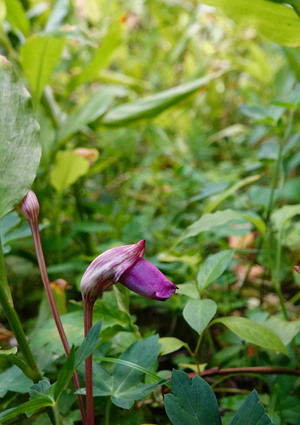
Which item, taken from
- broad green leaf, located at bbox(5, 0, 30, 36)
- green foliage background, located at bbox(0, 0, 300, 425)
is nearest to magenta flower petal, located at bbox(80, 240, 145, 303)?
green foliage background, located at bbox(0, 0, 300, 425)

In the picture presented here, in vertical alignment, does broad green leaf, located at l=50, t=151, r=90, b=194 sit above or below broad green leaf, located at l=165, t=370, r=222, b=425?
Result: below

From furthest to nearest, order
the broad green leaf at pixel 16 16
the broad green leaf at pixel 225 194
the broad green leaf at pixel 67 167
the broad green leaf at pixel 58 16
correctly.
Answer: the broad green leaf at pixel 58 16 < the broad green leaf at pixel 16 16 < the broad green leaf at pixel 67 167 < the broad green leaf at pixel 225 194

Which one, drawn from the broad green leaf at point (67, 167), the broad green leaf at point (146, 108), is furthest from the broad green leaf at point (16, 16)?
the broad green leaf at point (67, 167)

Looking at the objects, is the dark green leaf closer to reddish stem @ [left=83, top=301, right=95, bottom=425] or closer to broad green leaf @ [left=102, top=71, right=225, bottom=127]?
reddish stem @ [left=83, top=301, right=95, bottom=425]

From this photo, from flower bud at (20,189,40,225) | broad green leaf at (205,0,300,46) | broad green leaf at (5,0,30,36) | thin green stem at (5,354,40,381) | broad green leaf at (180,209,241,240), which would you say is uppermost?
broad green leaf at (5,0,30,36)

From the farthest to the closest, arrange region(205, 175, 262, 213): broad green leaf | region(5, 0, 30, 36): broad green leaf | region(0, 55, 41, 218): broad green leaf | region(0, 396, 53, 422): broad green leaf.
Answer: region(5, 0, 30, 36): broad green leaf
region(205, 175, 262, 213): broad green leaf
region(0, 55, 41, 218): broad green leaf
region(0, 396, 53, 422): broad green leaf

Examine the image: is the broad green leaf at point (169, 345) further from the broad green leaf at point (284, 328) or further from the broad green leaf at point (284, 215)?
the broad green leaf at point (284, 215)

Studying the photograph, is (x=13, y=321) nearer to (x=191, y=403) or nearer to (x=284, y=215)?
(x=191, y=403)
